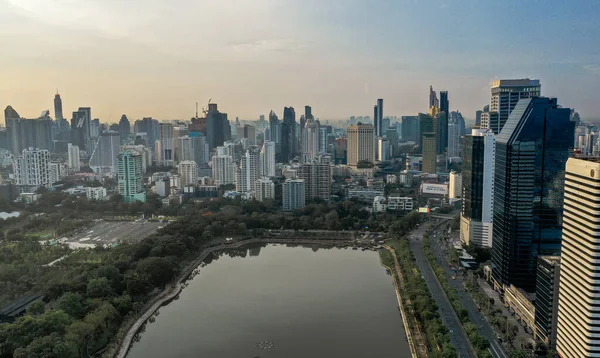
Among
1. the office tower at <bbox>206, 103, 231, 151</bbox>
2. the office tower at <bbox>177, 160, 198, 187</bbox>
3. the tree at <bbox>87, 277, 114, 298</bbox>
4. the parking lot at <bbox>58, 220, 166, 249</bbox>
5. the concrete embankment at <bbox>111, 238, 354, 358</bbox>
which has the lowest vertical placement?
the concrete embankment at <bbox>111, 238, 354, 358</bbox>

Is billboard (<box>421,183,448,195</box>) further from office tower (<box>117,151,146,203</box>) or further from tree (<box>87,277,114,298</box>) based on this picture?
tree (<box>87,277,114,298</box>)

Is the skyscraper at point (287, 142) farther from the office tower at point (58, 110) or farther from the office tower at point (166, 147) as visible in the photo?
the office tower at point (58, 110)

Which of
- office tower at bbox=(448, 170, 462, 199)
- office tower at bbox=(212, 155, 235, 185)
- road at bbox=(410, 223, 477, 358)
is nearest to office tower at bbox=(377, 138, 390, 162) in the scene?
office tower at bbox=(212, 155, 235, 185)

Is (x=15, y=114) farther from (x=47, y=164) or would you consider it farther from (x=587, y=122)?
(x=587, y=122)

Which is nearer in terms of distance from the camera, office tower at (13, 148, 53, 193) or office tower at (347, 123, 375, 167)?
office tower at (13, 148, 53, 193)

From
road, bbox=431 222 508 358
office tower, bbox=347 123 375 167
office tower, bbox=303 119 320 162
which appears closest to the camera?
road, bbox=431 222 508 358

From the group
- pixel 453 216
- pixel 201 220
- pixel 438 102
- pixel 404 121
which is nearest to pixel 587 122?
pixel 453 216
